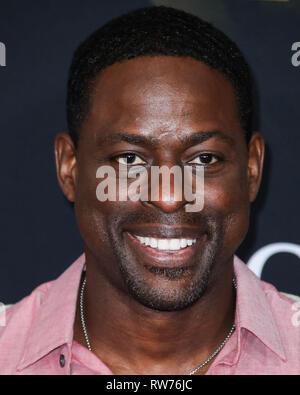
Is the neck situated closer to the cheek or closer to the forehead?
the cheek

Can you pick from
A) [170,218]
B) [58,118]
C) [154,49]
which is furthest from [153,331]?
[58,118]

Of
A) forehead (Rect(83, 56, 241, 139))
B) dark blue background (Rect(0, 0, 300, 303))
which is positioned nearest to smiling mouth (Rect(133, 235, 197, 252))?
forehead (Rect(83, 56, 241, 139))

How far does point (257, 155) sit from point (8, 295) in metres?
1.01

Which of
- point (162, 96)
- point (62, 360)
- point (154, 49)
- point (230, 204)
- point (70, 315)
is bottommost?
point (62, 360)

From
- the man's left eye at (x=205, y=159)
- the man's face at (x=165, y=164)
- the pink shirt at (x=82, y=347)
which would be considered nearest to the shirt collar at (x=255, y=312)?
the pink shirt at (x=82, y=347)

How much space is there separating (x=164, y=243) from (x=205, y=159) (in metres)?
0.24

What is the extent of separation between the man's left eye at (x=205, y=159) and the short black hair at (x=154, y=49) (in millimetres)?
138

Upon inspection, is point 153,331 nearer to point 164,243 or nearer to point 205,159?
point 164,243

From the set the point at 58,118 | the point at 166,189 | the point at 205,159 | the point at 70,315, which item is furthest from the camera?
the point at 58,118

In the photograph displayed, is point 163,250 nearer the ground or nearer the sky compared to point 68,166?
nearer the ground

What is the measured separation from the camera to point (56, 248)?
2.07m

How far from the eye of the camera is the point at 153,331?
1534mm

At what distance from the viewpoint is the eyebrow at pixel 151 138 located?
1400 mm

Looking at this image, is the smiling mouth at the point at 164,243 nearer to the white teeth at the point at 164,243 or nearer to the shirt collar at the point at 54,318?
the white teeth at the point at 164,243
